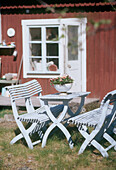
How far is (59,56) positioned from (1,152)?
14.3 ft

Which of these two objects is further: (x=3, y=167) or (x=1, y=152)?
(x=1, y=152)

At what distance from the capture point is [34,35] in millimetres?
8867

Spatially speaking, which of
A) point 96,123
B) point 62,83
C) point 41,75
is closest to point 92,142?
point 96,123

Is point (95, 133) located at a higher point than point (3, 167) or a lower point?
higher

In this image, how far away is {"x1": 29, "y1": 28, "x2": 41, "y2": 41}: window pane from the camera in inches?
347

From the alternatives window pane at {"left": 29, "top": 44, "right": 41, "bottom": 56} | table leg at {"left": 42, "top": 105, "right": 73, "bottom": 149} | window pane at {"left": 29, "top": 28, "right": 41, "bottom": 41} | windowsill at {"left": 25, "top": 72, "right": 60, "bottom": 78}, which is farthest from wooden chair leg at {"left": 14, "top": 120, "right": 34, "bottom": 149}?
window pane at {"left": 29, "top": 28, "right": 41, "bottom": 41}

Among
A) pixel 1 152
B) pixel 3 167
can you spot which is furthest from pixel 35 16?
pixel 3 167

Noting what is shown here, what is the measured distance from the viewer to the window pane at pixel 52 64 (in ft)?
28.6

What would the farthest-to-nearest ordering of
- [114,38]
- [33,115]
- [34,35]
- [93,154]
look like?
1. [34,35]
2. [114,38]
3. [33,115]
4. [93,154]

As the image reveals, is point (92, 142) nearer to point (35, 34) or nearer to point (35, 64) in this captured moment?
point (35, 64)

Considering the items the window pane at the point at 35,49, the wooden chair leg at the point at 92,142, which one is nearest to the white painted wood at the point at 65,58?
the window pane at the point at 35,49

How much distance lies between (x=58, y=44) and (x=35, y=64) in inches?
35.4

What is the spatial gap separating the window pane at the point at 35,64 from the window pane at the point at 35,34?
Answer: 1.96 feet

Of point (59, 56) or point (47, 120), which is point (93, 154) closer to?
point (47, 120)
